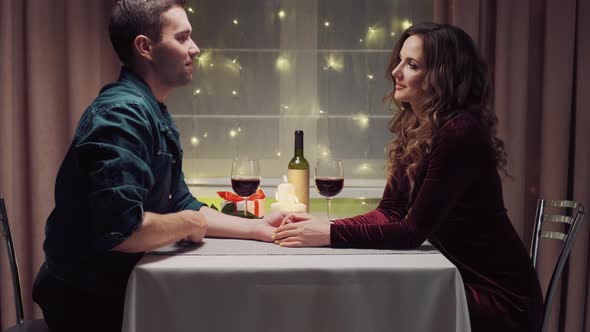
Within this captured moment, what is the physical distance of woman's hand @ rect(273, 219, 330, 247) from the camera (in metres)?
1.38

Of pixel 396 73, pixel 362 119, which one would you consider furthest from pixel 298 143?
pixel 362 119

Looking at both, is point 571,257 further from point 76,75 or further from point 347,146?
point 76,75

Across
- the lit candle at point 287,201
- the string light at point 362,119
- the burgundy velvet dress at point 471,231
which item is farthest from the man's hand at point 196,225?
the string light at point 362,119

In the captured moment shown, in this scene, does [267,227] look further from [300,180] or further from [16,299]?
[16,299]

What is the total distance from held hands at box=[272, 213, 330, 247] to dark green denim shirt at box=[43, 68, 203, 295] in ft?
1.07

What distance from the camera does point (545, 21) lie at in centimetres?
276

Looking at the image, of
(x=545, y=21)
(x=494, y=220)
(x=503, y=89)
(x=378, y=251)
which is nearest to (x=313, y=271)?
(x=378, y=251)

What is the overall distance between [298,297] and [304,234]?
9.1 inches

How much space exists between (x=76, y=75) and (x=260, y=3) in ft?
3.38

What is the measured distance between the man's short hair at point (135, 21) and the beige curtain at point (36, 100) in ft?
4.74

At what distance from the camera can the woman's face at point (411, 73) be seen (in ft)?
5.67

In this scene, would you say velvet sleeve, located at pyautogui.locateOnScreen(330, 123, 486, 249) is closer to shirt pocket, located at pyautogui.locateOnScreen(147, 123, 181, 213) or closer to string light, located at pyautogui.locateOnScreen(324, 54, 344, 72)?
shirt pocket, located at pyautogui.locateOnScreen(147, 123, 181, 213)

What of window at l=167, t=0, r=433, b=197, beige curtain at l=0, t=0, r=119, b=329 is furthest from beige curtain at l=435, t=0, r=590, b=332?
beige curtain at l=0, t=0, r=119, b=329

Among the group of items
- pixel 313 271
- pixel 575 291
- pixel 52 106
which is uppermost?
pixel 52 106
